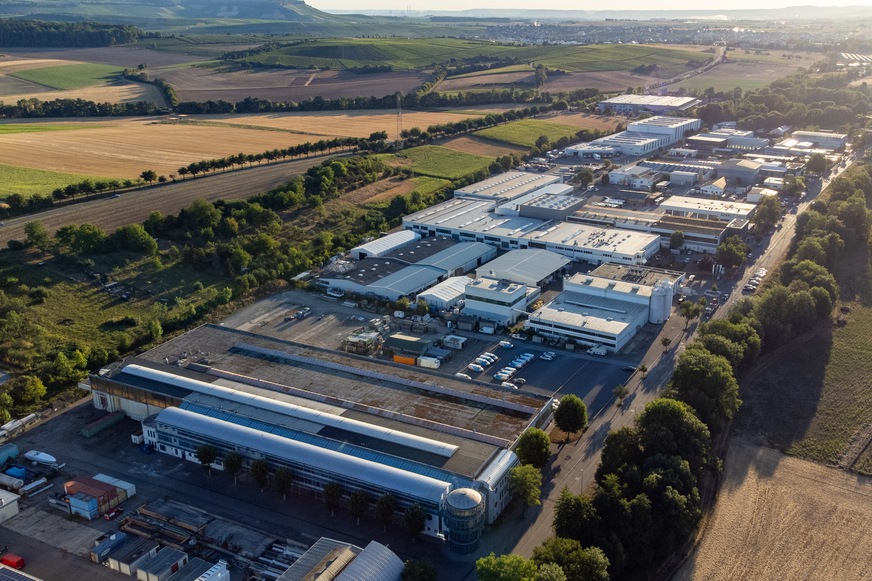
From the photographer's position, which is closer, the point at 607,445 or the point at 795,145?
the point at 607,445

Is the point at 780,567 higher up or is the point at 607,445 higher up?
the point at 607,445

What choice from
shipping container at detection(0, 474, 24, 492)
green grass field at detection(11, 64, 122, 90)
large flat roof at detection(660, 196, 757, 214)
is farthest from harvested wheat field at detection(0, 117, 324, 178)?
large flat roof at detection(660, 196, 757, 214)

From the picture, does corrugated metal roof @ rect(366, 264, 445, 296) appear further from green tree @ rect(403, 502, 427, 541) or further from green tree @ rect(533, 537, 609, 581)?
green tree @ rect(533, 537, 609, 581)

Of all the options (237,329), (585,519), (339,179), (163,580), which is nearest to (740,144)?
(339,179)

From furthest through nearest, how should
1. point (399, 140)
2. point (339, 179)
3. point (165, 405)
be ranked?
point (399, 140)
point (339, 179)
point (165, 405)

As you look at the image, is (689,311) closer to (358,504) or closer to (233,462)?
(358,504)

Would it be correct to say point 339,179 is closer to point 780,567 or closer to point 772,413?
point 772,413

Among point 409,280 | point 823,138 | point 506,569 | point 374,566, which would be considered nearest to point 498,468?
point 506,569
